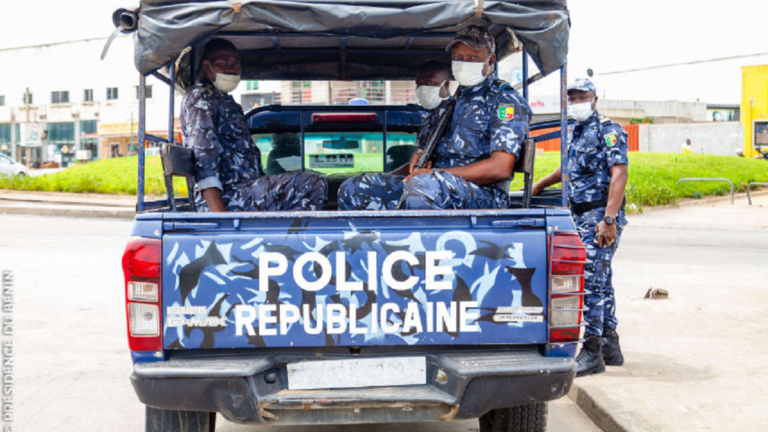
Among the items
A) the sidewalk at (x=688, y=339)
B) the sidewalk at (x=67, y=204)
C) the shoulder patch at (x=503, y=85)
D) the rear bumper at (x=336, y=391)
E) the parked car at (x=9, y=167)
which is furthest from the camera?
the parked car at (x=9, y=167)

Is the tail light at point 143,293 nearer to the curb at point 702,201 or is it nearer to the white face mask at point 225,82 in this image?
the white face mask at point 225,82

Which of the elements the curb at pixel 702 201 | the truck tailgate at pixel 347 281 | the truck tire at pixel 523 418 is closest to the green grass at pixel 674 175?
the curb at pixel 702 201

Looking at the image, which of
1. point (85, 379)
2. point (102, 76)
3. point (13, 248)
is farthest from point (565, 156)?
point (102, 76)

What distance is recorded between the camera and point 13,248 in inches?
473

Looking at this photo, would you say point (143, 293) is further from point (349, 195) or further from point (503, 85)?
point (503, 85)

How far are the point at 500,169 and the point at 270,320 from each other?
1532mm

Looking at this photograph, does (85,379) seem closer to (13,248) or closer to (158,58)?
(158,58)

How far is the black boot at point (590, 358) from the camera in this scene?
204 inches

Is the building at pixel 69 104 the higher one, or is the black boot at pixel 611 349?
the building at pixel 69 104

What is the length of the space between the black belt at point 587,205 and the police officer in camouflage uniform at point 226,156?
183 cm

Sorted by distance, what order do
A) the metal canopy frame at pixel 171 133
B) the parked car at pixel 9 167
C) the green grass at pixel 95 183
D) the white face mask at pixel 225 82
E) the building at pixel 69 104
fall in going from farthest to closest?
the building at pixel 69 104 < the parked car at pixel 9 167 < the green grass at pixel 95 183 < the white face mask at pixel 225 82 < the metal canopy frame at pixel 171 133

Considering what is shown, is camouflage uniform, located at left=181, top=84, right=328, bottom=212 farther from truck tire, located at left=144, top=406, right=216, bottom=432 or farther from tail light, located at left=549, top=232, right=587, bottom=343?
tail light, located at left=549, top=232, right=587, bottom=343

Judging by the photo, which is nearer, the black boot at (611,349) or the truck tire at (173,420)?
the truck tire at (173,420)

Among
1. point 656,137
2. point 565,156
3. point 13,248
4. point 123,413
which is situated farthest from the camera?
point 656,137
